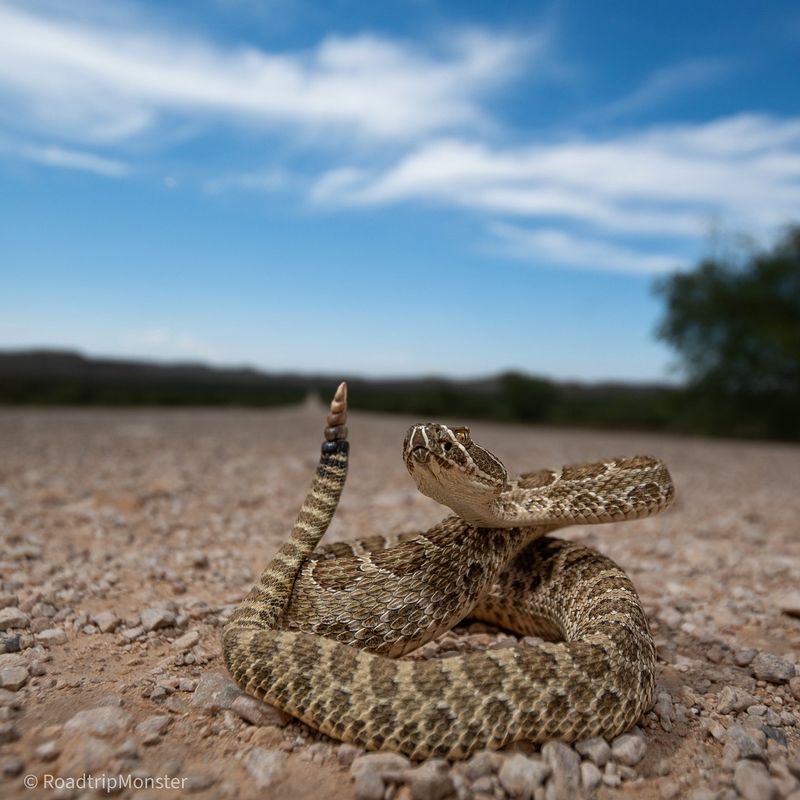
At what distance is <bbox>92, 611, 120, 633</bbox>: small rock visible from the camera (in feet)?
17.9

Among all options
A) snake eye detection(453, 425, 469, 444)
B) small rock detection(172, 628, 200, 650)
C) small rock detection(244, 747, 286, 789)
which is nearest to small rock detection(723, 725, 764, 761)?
snake eye detection(453, 425, 469, 444)

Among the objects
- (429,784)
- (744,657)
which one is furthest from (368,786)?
(744,657)

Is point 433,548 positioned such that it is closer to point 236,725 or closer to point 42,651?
point 236,725

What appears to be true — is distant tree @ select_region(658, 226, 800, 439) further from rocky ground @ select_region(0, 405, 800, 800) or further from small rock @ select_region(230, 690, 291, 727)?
small rock @ select_region(230, 690, 291, 727)

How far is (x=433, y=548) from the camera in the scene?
5.17m

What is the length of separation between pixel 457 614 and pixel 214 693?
166cm

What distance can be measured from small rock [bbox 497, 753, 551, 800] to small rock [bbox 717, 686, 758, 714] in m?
1.51

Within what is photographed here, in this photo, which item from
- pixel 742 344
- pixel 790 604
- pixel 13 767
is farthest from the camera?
pixel 742 344

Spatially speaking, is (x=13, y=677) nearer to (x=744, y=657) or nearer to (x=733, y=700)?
(x=733, y=700)

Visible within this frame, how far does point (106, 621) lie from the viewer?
5.52 meters

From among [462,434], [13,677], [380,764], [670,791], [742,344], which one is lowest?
[670,791]

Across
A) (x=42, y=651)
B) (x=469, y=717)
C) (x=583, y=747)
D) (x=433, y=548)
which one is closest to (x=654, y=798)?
(x=583, y=747)

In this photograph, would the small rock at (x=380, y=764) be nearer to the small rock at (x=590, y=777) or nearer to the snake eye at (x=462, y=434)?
the small rock at (x=590, y=777)

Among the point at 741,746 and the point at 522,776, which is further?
the point at 741,746
